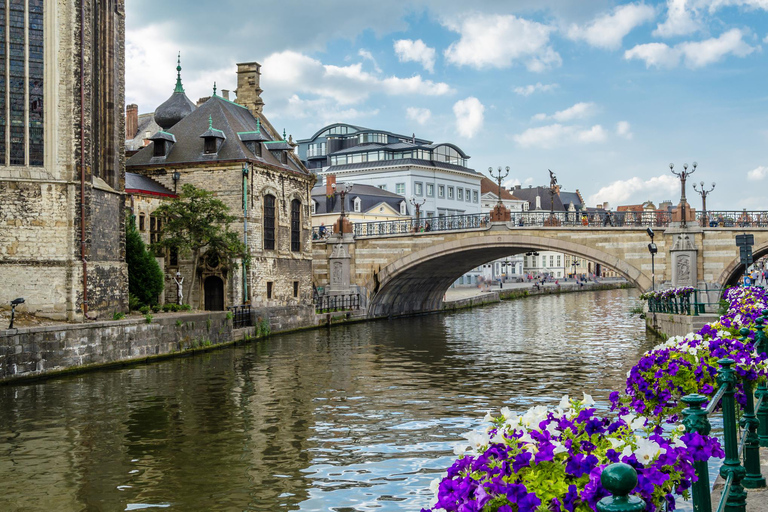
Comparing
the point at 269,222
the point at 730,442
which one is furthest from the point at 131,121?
the point at 730,442

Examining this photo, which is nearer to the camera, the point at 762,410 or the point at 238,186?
the point at 762,410

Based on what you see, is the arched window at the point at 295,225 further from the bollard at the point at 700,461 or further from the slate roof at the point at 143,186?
the bollard at the point at 700,461

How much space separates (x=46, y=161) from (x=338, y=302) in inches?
730

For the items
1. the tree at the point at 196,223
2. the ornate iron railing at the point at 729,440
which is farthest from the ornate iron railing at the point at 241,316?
the ornate iron railing at the point at 729,440

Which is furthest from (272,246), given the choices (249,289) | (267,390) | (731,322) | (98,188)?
(731,322)

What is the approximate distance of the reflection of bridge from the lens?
3097cm

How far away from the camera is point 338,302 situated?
38.1m

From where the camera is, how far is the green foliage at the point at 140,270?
25828mm

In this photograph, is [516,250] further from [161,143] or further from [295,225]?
[161,143]

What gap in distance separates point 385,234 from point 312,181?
4475mm

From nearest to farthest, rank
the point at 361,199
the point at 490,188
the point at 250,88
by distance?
the point at 250,88 < the point at 361,199 < the point at 490,188

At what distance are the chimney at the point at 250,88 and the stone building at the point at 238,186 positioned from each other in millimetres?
2034

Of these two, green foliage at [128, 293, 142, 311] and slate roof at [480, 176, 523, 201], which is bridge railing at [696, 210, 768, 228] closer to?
green foliage at [128, 293, 142, 311]

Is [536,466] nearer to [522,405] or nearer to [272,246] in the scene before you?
[522,405]
